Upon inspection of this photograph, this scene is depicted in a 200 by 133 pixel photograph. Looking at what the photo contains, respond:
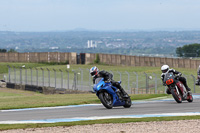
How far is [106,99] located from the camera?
16094 millimetres

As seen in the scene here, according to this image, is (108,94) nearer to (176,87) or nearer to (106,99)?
(106,99)

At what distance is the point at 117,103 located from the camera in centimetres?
1639

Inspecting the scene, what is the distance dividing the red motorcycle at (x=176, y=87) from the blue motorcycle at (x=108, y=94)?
86.0 inches

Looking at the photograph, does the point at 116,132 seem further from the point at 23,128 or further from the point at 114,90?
the point at 114,90

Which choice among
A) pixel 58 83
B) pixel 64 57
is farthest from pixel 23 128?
pixel 64 57

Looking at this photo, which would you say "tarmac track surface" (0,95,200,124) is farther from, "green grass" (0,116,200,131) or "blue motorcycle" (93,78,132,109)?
"green grass" (0,116,200,131)

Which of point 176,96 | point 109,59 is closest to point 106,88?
point 176,96

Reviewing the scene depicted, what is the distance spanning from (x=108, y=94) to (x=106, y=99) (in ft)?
0.58

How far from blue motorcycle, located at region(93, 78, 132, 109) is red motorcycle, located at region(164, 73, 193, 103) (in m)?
2.18

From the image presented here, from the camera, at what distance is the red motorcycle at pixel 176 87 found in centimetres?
1803

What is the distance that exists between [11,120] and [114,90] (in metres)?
3.96

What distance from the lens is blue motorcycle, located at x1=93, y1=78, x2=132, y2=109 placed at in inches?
620

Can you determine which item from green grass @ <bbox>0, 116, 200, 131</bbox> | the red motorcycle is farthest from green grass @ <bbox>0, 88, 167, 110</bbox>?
green grass @ <bbox>0, 116, 200, 131</bbox>

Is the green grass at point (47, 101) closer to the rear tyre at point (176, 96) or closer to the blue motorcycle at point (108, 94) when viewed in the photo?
the blue motorcycle at point (108, 94)
